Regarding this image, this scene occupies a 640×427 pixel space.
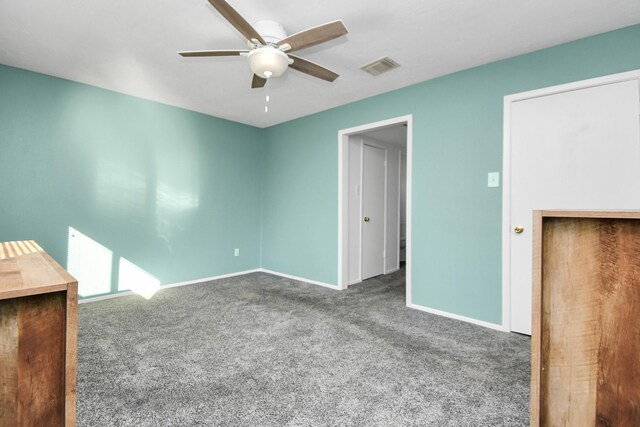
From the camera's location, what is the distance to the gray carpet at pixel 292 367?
152cm

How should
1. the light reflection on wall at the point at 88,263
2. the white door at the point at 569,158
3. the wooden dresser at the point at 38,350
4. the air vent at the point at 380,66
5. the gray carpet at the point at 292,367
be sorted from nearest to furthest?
1. the wooden dresser at the point at 38,350
2. the gray carpet at the point at 292,367
3. the white door at the point at 569,158
4. the air vent at the point at 380,66
5. the light reflection on wall at the point at 88,263

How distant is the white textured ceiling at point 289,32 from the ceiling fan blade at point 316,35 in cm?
25

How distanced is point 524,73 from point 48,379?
11.3ft

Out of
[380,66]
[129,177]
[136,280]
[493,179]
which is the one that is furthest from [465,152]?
[136,280]

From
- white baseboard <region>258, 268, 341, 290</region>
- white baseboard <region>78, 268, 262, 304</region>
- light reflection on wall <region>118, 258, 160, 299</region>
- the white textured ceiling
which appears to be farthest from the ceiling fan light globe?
white baseboard <region>78, 268, 262, 304</region>

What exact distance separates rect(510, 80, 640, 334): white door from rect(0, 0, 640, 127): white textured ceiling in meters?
0.53

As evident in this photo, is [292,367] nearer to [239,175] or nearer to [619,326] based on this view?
[619,326]

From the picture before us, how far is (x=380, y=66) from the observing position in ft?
9.23

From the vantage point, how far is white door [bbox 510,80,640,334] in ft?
7.00

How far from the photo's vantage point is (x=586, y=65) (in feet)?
7.53

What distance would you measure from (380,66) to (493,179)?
1491 millimetres

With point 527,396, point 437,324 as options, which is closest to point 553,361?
point 527,396

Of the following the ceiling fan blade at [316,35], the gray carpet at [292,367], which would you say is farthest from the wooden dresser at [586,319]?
the ceiling fan blade at [316,35]

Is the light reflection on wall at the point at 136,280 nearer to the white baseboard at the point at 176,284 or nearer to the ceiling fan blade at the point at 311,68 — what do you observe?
the white baseboard at the point at 176,284
